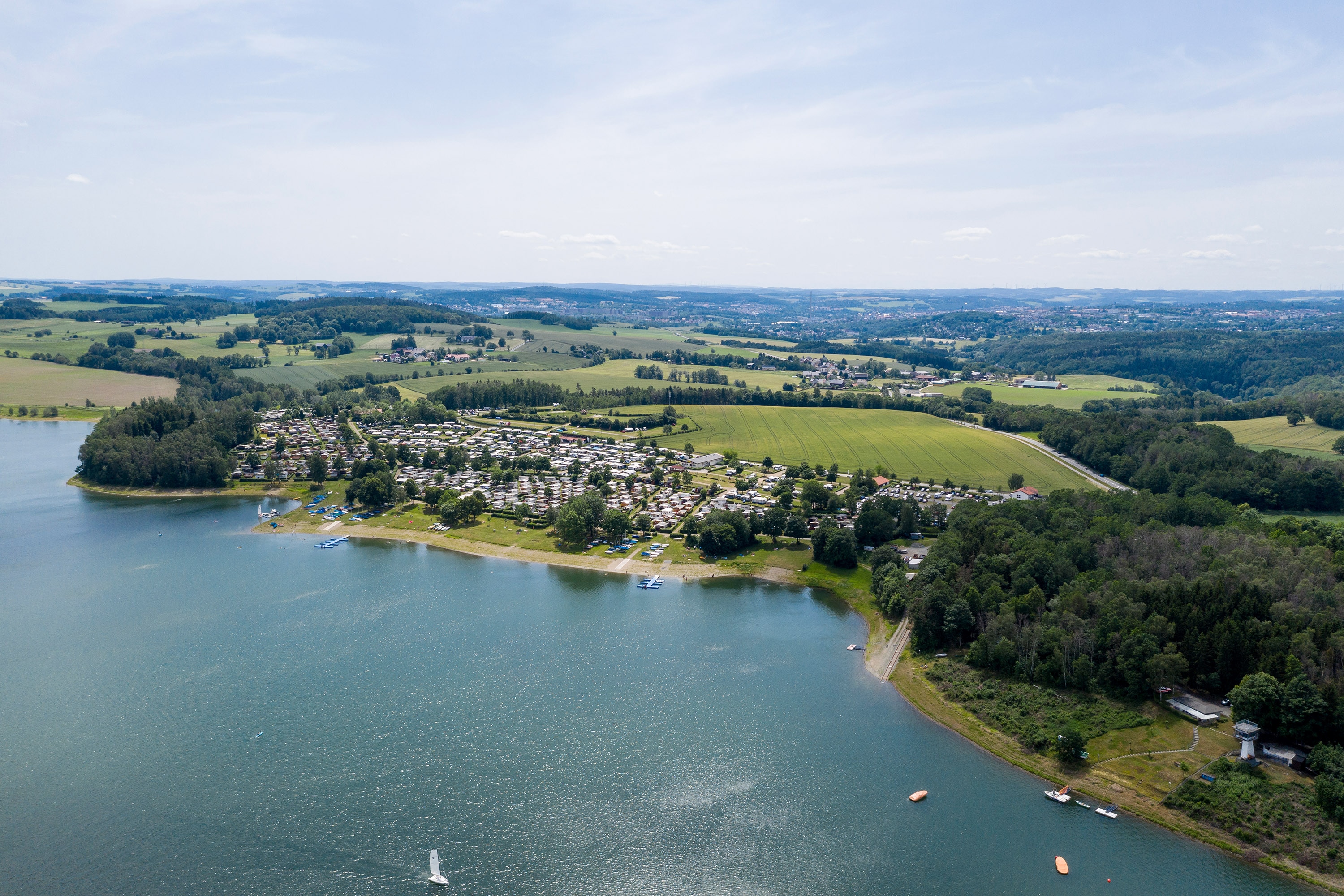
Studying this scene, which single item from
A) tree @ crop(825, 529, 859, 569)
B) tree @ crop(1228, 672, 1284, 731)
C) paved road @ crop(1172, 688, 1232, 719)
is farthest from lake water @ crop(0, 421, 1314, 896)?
paved road @ crop(1172, 688, 1232, 719)

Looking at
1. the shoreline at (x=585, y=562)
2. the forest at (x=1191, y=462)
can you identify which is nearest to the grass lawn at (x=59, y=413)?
the shoreline at (x=585, y=562)

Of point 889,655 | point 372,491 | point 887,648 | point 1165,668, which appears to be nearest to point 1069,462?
point 887,648

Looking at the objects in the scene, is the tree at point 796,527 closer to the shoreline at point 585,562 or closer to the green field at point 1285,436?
the shoreline at point 585,562

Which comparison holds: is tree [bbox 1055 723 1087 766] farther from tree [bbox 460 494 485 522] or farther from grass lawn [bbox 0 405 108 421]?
grass lawn [bbox 0 405 108 421]

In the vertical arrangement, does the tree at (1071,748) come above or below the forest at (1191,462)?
below

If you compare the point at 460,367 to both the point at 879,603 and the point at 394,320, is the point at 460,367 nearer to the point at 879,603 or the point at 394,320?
the point at 394,320
